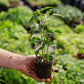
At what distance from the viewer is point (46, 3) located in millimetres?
7234

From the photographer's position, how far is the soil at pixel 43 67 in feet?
5.54

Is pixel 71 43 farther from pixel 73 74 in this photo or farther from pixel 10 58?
pixel 10 58

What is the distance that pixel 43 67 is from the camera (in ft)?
5.58

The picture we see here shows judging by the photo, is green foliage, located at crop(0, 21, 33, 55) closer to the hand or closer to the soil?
the hand

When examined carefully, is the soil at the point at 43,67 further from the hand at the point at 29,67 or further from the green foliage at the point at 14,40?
the green foliage at the point at 14,40

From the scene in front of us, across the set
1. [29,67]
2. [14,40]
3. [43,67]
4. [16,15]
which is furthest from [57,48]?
[16,15]

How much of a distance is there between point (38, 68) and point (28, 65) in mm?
168

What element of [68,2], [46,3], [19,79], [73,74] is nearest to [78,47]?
[73,74]

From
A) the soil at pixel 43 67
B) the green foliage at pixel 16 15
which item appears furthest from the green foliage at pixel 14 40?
the soil at pixel 43 67

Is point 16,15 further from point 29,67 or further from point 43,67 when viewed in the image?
point 43,67

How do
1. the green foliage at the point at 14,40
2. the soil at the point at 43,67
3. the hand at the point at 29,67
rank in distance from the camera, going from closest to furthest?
the soil at the point at 43,67 < the hand at the point at 29,67 < the green foliage at the point at 14,40

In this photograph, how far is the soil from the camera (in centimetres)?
169

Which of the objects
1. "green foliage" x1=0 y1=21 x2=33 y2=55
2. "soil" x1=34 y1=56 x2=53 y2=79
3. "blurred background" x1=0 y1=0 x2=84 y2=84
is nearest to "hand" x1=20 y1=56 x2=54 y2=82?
"soil" x1=34 y1=56 x2=53 y2=79

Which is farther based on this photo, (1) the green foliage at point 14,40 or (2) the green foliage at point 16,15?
(2) the green foliage at point 16,15
